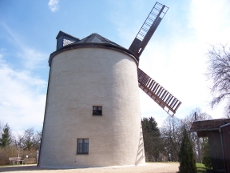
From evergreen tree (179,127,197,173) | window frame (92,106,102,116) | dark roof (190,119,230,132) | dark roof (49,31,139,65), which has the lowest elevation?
evergreen tree (179,127,197,173)

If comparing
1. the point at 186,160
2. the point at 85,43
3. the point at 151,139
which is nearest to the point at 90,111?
the point at 85,43

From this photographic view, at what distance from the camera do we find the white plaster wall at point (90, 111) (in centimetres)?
1292

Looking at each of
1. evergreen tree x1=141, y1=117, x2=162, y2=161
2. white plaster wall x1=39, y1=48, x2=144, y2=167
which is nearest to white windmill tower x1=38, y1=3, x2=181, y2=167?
Answer: white plaster wall x1=39, y1=48, x2=144, y2=167

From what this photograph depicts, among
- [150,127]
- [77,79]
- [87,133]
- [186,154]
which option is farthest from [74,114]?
[150,127]

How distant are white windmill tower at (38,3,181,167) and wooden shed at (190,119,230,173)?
4.44 metres

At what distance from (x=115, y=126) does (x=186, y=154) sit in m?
5.39

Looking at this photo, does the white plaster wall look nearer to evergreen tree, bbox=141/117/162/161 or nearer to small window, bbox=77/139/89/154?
small window, bbox=77/139/89/154

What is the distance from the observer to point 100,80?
1432 centimetres

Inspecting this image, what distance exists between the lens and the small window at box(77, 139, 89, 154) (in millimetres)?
12820

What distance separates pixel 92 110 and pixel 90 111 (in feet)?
0.48

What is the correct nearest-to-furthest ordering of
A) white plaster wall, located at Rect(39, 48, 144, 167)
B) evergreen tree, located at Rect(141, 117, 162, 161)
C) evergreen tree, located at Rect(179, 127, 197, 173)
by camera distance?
1. evergreen tree, located at Rect(179, 127, 197, 173)
2. white plaster wall, located at Rect(39, 48, 144, 167)
3. evergreen tree, located at Rect(141, 117, 162, 161)

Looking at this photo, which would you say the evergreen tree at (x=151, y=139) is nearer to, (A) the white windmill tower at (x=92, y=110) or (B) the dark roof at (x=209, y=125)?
(A) the white windmill tower at (x=92, y=110)

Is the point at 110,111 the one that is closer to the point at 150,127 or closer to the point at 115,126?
the point at 115,126

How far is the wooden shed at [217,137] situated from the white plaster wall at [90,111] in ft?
14.5
